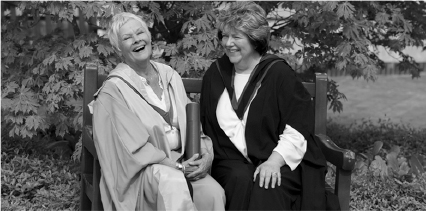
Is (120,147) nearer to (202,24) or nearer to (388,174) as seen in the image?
(202,24)

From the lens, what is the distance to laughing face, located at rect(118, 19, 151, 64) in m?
3.45

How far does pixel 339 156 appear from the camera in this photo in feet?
11.4

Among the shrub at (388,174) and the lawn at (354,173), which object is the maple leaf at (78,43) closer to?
the lawn at (354,173)

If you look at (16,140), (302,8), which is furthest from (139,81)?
(16,140)

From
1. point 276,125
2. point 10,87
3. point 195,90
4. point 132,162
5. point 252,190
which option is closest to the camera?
point 132,162

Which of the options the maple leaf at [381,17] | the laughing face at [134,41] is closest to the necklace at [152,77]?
the laughing face at [134,41]

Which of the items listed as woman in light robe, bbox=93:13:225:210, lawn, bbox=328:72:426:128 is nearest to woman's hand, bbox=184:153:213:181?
woman in light robe, bbox=93:13:225:210

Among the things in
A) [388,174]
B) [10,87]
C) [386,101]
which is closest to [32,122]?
[10,87]

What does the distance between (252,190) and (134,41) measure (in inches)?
38.5

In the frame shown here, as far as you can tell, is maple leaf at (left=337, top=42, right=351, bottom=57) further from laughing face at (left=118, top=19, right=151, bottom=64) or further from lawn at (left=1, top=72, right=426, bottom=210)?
laughing face at (left=118, top=19, right=151, bottom=64)

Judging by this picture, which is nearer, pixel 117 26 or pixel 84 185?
pixel 117 26

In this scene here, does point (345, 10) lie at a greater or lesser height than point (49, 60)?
greater

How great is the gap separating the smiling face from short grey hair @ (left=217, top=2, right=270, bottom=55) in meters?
0.02

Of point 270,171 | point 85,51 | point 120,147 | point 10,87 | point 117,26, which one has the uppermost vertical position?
point 117,26
